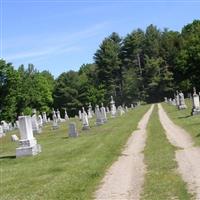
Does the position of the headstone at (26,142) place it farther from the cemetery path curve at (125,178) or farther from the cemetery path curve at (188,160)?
the cemetery path curve at (188,160)

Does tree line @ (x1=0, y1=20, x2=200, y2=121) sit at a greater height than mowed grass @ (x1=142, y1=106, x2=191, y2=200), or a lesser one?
greater

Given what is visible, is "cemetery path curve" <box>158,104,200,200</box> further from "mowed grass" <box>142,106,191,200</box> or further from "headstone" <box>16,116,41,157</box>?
"headstone" <box>16,116,41,157</box>

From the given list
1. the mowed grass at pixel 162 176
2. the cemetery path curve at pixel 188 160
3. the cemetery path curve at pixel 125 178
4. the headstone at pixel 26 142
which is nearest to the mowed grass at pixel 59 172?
the cemetery path curve at pixel 125 178

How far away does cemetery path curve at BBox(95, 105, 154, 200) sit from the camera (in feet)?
36.9

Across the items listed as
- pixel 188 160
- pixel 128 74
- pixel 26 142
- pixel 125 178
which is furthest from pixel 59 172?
pixel 128 74

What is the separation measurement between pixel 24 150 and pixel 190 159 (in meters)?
9.40

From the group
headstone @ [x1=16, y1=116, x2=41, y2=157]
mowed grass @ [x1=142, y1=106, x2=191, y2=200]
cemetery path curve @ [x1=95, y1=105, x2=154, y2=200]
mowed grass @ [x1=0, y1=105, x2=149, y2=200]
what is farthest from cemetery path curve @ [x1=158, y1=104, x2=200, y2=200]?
headstone @ [x1=16, y1=116, x2=41, y2=157]

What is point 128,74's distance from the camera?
126750mm

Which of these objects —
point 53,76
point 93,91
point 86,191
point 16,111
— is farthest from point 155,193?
point 53,76

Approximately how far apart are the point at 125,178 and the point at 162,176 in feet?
3.26

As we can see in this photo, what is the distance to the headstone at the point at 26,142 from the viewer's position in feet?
74.5

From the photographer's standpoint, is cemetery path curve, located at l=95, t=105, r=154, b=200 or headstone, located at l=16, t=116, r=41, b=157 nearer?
cemetery path curve, located at l=95, t=105, r=154, b=200

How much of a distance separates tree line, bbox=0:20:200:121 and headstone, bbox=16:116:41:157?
2670 inches

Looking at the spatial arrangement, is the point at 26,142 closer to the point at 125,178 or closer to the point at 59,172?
the point at 59,172
